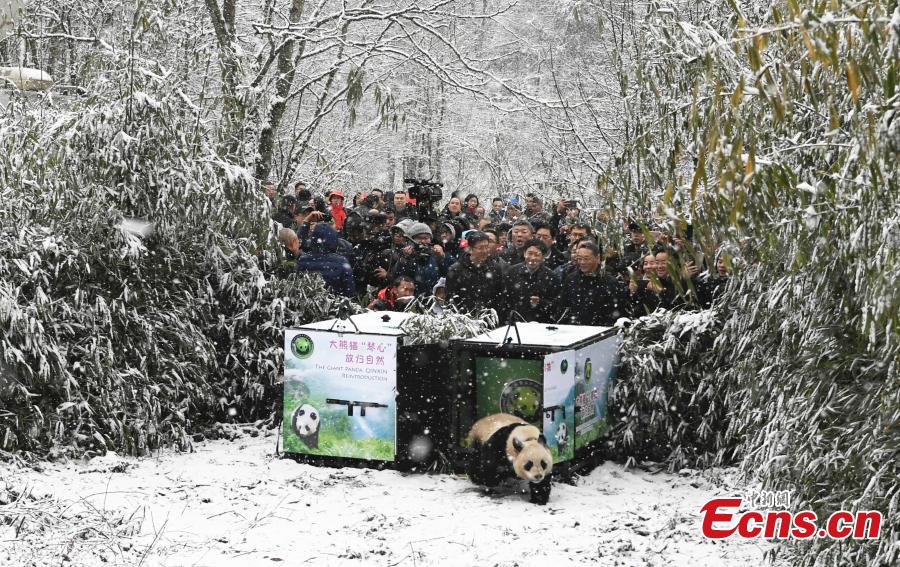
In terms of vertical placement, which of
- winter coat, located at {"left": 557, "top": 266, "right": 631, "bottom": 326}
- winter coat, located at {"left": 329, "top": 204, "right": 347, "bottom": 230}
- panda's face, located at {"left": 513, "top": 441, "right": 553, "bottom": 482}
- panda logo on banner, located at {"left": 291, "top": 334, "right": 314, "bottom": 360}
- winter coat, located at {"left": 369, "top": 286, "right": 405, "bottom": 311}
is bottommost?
panda's face, located at {"left": 513, "top": 441, "right": 553, "bottom": 482}

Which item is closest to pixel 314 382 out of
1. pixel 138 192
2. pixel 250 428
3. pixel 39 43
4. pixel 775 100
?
pixel 250 428

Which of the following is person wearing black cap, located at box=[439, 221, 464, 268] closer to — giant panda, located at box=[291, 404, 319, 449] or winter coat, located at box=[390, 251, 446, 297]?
winter coat, located at box=[390, 251, 446, 297]

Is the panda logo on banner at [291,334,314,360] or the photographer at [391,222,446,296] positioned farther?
the photographer at [391,222,446,296]

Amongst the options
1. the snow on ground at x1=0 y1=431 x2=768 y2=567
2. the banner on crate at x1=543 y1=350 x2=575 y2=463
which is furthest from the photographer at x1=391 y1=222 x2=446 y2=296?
the banner on crate at x1=543 y1=350 x2=575 y2=463

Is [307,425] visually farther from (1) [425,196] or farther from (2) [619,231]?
(1) [425,196]

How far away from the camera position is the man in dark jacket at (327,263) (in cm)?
1152

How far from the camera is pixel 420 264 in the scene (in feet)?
39.6

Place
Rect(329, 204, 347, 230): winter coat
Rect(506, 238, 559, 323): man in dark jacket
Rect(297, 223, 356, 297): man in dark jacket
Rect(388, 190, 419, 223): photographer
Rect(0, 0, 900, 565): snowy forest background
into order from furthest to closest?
Rect(329, 204, 347, 230): winter coat < Rect(388, 190, 419, 223): photographer < Rect(297, 223, 356, 297): man in dark jacket < Rect(506, 238, 559, 323): man in dark jacket < Rect(0, 0, 900, 565): snowy forest background

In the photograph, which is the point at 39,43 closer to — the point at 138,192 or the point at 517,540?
the point at 138,192

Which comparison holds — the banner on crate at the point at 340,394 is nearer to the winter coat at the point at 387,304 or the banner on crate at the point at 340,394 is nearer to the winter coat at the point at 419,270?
the winter coat at the point at 387,304

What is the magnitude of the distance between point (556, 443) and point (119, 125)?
5028mm

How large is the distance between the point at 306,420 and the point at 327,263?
8.93 ft

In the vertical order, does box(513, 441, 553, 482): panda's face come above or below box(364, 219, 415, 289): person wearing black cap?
below

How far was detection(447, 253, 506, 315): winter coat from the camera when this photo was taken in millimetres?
10484
